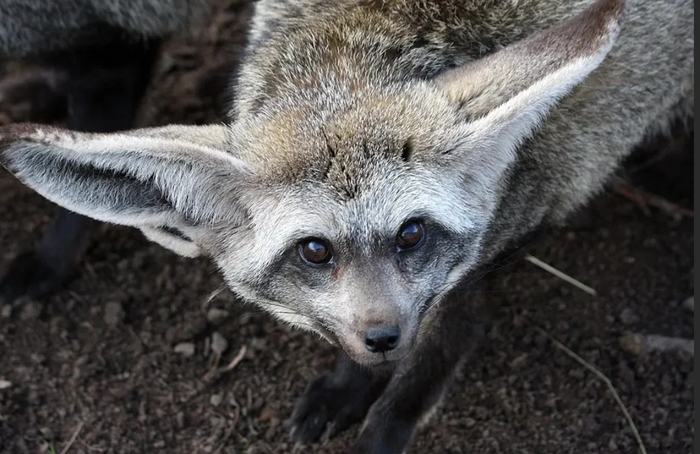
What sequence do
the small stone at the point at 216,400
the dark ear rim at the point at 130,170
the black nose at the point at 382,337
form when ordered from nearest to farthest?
the dark ear rim at the point at 130,170 < the black nose at the point at 382,337 < the small stone at the point at 216,400

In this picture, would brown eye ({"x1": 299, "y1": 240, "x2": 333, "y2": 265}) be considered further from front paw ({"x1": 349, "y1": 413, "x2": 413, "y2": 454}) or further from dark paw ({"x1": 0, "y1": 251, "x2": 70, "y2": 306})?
dark paw ({"x1": 0, "y1": 251, "x2": 70, "y2": 306})

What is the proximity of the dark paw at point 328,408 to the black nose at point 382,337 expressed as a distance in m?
1.29

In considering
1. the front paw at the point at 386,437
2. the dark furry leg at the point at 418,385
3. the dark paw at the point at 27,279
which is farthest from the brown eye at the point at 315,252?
the dark paw at the point at 27,279

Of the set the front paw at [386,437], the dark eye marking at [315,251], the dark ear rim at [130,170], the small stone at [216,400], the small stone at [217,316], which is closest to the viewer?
the dark ear rim at [130,170]

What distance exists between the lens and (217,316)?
15.7 feet

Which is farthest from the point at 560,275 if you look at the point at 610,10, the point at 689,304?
the point at 610,10

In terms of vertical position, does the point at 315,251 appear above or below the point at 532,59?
below

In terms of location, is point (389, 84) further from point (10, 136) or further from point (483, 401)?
point (483, 401)

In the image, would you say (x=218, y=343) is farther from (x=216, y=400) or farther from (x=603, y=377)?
(x=603, y=377)

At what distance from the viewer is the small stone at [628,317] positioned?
4.86 metres

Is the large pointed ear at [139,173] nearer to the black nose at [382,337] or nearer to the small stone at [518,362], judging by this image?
the black nose at [382,337]

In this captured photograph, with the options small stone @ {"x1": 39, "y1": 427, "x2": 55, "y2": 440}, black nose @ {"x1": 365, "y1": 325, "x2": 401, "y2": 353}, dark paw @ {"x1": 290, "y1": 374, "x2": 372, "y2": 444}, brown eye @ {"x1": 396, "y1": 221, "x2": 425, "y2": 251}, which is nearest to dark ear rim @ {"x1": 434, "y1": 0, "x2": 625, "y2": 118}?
brown eye @ {"x1": 396, "y1": 221, "x2": 425, "y2": 251}

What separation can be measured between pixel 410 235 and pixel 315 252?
0.32m

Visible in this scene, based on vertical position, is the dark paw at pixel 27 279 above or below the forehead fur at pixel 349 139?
below
